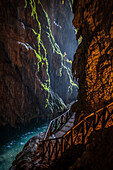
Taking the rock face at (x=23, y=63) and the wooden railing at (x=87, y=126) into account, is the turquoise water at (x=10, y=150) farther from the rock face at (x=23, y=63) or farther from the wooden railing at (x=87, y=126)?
the wooden railing at (x=87, y=126)

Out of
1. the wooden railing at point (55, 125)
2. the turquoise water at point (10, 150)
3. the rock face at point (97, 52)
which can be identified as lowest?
the turquoise water at point (10, 150)

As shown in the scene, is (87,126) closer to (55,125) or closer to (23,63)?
(55,125)

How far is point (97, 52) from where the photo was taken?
162 inches

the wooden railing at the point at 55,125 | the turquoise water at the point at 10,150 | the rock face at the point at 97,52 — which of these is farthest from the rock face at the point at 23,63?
the rock face at the point at 97,52

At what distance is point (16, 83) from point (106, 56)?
1047 centimetres

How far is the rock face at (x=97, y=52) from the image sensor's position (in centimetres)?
365

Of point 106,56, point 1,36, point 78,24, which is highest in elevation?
point 1,36

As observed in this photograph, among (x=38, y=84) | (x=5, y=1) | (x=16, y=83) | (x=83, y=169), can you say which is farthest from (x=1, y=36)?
(x=83, y=169)

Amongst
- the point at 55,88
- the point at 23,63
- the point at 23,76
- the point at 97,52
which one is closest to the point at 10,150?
the point at 23,76

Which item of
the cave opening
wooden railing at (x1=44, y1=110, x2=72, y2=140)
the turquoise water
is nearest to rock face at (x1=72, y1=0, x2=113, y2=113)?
wooden railing at (x1=44, y1=110, x2=72, y2=140)

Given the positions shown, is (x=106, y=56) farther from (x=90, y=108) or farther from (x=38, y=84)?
(x=38, y=84)

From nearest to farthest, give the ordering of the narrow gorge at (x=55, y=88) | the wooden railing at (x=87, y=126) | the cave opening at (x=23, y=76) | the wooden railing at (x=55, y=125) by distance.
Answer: the wooden railing at (x=87, y=126) < the narrow gorge at (x=55, y=88) < the wooden railing at (x=55, y=125) < the cave opening at (x=23, y=76)

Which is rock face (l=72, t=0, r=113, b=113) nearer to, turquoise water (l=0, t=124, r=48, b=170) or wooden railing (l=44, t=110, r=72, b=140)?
wooden railing (l=44, t=110, r=72, b=140)

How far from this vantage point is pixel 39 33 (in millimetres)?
14047
